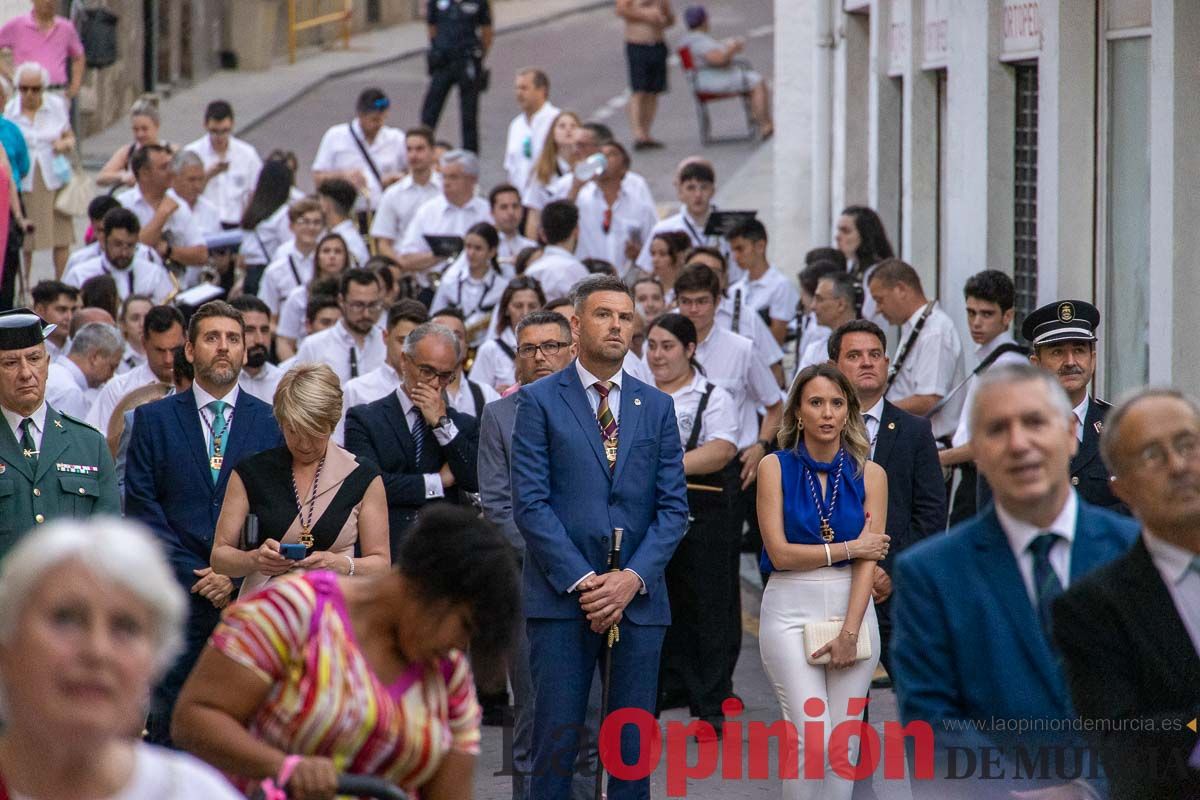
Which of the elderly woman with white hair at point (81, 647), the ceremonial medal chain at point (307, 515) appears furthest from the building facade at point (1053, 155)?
the elderly woman with white hair at point (81, 647)

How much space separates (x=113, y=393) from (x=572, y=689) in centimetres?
368

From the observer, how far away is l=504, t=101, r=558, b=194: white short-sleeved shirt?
65.5ft

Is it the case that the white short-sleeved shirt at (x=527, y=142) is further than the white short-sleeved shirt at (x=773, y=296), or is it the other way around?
the white short-sleeved shirt at (x=527, y=142)

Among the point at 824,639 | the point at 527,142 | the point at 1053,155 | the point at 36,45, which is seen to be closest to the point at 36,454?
the point at 824,639

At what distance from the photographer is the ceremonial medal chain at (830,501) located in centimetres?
796

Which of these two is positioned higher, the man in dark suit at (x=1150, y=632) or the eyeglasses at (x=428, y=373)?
the eyeglasses at (x=428, y=373)

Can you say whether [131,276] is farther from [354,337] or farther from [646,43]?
[646,43]

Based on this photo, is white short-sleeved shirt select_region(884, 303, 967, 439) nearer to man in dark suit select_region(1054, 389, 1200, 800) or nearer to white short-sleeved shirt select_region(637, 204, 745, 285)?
white short-sleeved shirt select_region(637, 204, 745, 285)

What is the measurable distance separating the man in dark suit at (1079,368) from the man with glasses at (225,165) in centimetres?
1183

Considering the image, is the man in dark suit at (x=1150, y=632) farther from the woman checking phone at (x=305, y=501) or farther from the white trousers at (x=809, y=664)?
the woman checking phone at (x=305, y=501)

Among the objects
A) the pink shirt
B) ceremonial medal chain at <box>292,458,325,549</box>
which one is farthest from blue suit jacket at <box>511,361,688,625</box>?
the pink shirt

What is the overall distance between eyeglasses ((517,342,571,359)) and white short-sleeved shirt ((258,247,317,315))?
6585 millimetres

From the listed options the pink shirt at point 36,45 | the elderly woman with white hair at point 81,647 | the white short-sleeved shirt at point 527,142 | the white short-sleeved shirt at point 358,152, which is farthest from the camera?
the white short-sleeved shirt at point 358,152

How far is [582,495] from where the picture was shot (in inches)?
310
